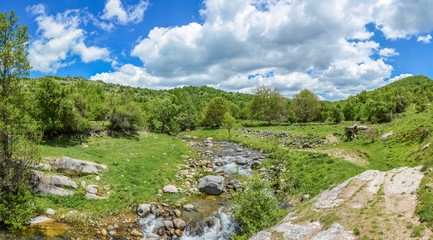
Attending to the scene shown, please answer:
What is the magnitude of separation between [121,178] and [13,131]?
30.8ft

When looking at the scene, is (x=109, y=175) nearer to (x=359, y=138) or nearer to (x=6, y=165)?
(x=6, y=165)

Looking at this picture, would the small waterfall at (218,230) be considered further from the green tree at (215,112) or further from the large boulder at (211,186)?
the green tree at (215,112)

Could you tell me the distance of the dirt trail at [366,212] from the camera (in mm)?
8906

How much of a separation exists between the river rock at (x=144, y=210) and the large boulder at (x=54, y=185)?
5.35 metres

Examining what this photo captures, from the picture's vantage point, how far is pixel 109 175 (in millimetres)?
18859

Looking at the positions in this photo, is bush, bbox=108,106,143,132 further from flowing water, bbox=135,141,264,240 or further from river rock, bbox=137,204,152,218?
flowing water, bbox=135,141,264,240

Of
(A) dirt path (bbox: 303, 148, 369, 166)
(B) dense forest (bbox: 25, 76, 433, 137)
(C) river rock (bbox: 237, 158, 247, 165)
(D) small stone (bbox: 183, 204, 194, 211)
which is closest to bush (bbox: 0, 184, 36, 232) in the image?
(B) dense forest (bbox: 25, 76, 433, 137)

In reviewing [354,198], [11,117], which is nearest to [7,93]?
[11,117]

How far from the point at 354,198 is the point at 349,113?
8850 centimetres

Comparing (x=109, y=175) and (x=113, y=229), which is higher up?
(x=109, y=175)

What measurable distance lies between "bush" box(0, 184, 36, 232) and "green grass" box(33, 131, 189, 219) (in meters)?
1.15

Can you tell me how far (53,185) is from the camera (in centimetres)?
1490

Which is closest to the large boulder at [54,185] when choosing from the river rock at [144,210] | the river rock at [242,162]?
the river rock at [144,210]

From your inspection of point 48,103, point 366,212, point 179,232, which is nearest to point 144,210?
point 179,232
